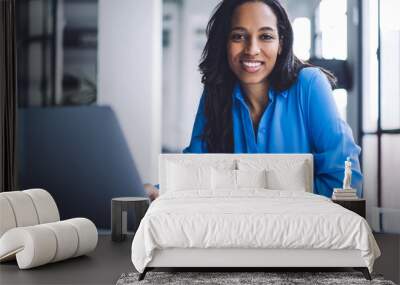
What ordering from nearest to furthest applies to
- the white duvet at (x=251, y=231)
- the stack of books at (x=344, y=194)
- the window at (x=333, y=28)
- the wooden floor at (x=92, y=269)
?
the white duvet at (x=251, y=231)
the wooden floor at (x=92, y=269)
the stack of books at (x=344, y=194)
the window at (x=333, y=28)

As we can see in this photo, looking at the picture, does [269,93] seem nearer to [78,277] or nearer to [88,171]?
[88,171]

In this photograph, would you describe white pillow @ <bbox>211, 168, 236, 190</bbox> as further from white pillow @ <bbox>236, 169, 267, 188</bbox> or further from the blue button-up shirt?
the blue button-up shirt

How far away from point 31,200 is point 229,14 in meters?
3.02

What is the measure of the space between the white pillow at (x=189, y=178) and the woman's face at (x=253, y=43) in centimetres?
122

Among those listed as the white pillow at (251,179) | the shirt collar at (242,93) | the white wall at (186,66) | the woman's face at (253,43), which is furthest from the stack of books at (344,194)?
the white wall at (186,66)

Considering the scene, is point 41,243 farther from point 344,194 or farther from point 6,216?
point 344,194

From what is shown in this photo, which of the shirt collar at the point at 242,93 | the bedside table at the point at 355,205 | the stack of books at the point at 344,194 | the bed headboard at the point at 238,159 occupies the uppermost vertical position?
the shirt collar at the point at 242,93

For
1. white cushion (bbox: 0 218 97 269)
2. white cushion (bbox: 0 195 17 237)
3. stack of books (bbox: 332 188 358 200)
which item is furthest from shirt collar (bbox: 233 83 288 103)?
white cushion (bbox: 0 195 17 237)

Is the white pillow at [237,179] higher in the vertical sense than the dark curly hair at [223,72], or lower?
lower

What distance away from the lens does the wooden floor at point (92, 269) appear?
419 centimetres

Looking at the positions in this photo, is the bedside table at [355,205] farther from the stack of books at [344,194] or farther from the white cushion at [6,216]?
the white cushion at [6,216]

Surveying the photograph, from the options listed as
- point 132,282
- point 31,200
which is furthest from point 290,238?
point 31,200

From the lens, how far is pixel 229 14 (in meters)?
6.52

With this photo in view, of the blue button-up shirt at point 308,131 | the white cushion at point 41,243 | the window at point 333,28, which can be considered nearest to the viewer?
the white cushion at point 41,243
